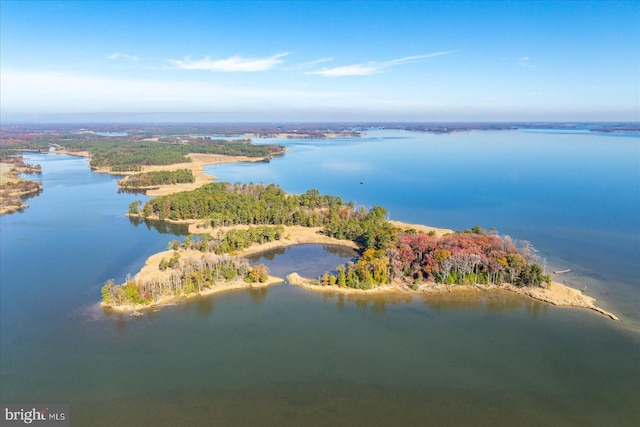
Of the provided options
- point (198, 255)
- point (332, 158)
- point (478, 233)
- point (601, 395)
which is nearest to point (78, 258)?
point (198, 255)

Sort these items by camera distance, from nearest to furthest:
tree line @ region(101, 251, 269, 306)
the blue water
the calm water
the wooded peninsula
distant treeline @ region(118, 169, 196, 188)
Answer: the calm water < tree line @ region(101, 251, 269, 306) < the wooded peninsula < the blue water < distant treeline @ region(118, 169, 196, 188)

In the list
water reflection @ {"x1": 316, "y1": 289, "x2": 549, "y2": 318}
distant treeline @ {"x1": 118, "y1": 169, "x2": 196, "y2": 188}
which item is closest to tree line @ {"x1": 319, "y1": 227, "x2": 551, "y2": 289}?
water reflection @ {"x1": 316, "y1": 289, "x2": 549, "y2": 318}

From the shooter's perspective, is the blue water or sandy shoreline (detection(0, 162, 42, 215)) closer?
the blue water

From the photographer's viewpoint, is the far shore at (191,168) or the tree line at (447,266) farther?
the far shore at (191,168)

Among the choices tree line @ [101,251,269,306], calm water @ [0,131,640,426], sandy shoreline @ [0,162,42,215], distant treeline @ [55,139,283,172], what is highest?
distant treeline @ [55,139,283,172]

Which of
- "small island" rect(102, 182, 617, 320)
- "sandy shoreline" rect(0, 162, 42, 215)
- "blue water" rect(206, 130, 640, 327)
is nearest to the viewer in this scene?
"small island" rect(102, 182, 617, 320)

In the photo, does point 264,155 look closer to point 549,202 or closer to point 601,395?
point 549,202

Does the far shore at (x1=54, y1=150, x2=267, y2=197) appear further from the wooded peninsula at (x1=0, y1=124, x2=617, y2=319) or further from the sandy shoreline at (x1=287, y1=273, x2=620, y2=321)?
the sandy shoreline at (x1=287, y1=273, x2=620, y2=321)

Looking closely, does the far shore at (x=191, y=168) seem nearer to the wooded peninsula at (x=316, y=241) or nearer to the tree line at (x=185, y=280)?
the wooded peninsula at (x=316, y=241)

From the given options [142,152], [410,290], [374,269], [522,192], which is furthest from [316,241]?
[142,152]

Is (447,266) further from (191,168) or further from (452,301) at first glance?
(191,168)

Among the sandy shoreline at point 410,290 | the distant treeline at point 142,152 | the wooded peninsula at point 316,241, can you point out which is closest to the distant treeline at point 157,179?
the distant treeline at point 142,152
